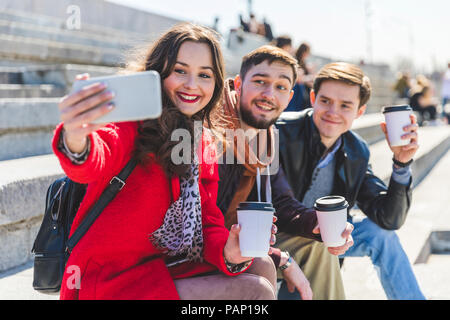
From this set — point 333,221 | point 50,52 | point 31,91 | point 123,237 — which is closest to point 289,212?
point 333,221

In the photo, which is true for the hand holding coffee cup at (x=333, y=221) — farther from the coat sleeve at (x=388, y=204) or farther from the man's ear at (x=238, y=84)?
the man's ear at (x=238, y=84)

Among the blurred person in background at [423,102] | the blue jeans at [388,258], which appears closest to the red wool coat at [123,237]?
the blue jeans at [388,258]

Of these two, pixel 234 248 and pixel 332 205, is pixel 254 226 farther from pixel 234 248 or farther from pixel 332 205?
pixel 332 205

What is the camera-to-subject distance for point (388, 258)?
2.58 metres

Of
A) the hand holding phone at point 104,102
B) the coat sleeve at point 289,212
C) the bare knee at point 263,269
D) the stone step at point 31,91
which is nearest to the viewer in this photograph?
the hand holding phone at point 104,102

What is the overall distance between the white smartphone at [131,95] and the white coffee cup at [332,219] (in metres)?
1.01

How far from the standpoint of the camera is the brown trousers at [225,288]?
1559mm

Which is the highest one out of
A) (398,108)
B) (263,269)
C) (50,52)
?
(50,52)

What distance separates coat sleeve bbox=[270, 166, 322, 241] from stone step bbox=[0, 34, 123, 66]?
4.40 metres

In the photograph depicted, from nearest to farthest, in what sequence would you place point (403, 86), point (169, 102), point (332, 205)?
point (169, 102), point (332, 205), point (403, 86)

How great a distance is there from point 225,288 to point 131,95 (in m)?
0.76

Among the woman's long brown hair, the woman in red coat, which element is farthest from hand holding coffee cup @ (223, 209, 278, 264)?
the woman's long brown hair

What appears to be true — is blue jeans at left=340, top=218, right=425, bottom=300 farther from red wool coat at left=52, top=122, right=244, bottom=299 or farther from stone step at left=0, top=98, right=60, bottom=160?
stone step at left=0, top=98, right=60, bottom=160
